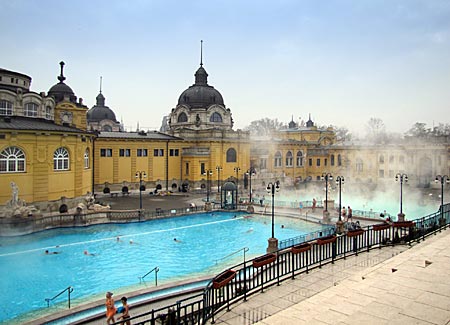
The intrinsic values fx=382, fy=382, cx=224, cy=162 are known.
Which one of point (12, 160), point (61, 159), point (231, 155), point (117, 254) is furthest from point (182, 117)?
point (117, 254)

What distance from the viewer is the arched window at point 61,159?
110ft

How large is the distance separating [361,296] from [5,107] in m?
34.5

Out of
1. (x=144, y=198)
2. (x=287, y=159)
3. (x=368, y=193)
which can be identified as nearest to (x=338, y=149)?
(x=287, y=159)

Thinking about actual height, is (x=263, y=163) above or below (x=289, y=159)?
below

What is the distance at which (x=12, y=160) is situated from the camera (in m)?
30.4

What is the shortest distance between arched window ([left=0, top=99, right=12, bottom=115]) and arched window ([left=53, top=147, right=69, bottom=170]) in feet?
18.9

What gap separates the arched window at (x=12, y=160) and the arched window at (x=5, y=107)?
546 cm

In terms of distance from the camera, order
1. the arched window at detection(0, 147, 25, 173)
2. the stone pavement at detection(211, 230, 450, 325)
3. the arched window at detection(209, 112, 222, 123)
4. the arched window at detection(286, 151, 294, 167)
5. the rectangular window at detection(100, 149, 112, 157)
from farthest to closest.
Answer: the arched window at detection(286, 151, 294, 167), the arched window at detection(209, 112, 222, 123), the rectangular window at detection(100, 149, 112, 157), the arched window at detection(0, 147, 25, 173), the stone pavement at detection(211, 230, 450, 325)

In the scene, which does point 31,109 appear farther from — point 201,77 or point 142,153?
point 201,77

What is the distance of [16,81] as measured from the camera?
36.6 m

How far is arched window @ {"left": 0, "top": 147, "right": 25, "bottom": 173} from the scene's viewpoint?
2991cm

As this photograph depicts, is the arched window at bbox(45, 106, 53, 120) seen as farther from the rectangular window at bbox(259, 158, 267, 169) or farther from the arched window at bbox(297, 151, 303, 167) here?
the arched window at bbox(297, 151, 303, 167)

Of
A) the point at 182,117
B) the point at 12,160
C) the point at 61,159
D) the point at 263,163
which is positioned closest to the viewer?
the point at 12,160

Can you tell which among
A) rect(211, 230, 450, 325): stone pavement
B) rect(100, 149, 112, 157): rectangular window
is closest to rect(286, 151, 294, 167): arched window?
rect(100, 149, 112, 157): rectangular window
